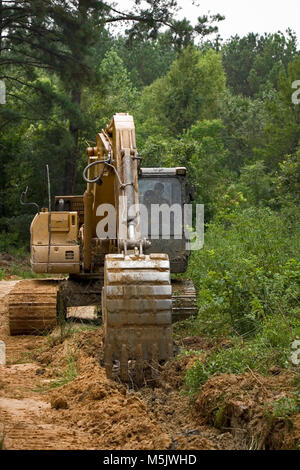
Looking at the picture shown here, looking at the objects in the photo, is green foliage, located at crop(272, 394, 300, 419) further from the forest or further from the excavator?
the excavator

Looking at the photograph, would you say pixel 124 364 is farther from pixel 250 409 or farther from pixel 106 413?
pixel 250 409

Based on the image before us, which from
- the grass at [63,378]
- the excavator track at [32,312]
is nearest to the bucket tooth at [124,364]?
the grass at [63,378]

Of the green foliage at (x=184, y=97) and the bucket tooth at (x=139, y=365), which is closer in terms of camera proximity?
the bucket tooth at (x=139, y=365)

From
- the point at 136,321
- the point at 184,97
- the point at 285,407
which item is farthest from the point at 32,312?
the point at 184,97

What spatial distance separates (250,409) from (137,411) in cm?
94

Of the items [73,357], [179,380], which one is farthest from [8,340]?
[179,380]

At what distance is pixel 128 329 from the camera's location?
275 inches

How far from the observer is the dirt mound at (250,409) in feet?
17.2

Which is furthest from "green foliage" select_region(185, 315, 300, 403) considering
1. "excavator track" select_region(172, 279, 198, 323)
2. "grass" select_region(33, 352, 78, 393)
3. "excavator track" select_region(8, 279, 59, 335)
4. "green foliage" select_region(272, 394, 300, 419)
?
"excavator track" select_region(8, 279, 59, 335)

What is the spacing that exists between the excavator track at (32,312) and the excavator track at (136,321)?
380 centimetres

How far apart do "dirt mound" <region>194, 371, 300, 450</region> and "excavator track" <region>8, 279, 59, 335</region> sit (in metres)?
→ 4.64

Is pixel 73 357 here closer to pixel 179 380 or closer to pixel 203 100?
pixel 179 380

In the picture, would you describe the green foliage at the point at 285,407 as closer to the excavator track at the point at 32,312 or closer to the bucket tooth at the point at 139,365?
the bucket tooth at the point at 139,365

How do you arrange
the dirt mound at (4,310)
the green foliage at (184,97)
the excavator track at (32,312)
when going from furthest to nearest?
the green foliage at (184,97) < the dirt mound at (4,310) < the excavator track at (32,312)
